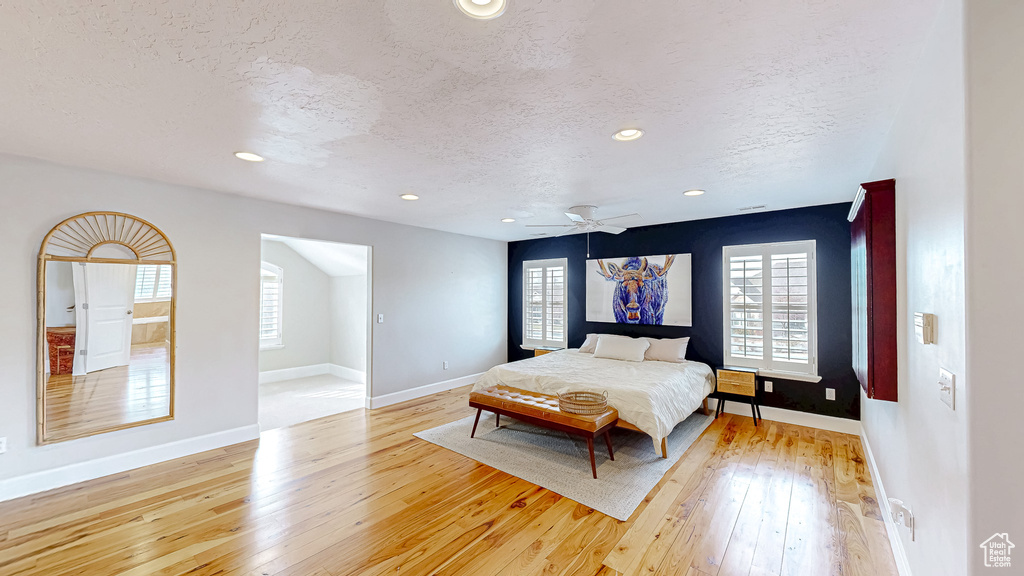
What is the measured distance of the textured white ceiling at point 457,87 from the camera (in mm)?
1386

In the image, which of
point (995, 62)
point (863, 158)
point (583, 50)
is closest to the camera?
point (995, 62)

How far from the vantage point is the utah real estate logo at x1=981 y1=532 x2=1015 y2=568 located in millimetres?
1103

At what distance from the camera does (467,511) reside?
8.90 feet

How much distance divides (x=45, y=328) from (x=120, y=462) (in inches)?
46.5

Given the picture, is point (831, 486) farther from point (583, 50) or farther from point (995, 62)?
point (583, 50)

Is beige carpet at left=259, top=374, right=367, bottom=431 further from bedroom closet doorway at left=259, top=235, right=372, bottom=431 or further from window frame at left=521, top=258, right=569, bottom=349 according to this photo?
window frame at left=521, top=258, right=569, bottom=349

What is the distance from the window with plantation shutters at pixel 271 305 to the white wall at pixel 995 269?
24.5 feet

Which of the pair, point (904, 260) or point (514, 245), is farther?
point (514, 245)

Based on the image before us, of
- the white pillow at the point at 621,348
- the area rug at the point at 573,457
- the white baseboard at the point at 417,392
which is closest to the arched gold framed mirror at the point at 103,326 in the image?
the white baseboard at the point at 417,392

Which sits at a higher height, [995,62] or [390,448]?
[995,62]

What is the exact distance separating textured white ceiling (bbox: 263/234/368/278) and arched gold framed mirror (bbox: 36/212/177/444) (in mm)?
2458

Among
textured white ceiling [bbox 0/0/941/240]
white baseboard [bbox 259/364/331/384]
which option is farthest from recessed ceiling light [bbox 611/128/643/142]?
white baseboard [bbox 259/364/331/384]

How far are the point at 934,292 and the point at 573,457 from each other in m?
2.73

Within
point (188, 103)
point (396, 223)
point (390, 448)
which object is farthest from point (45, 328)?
point (396, 223)
